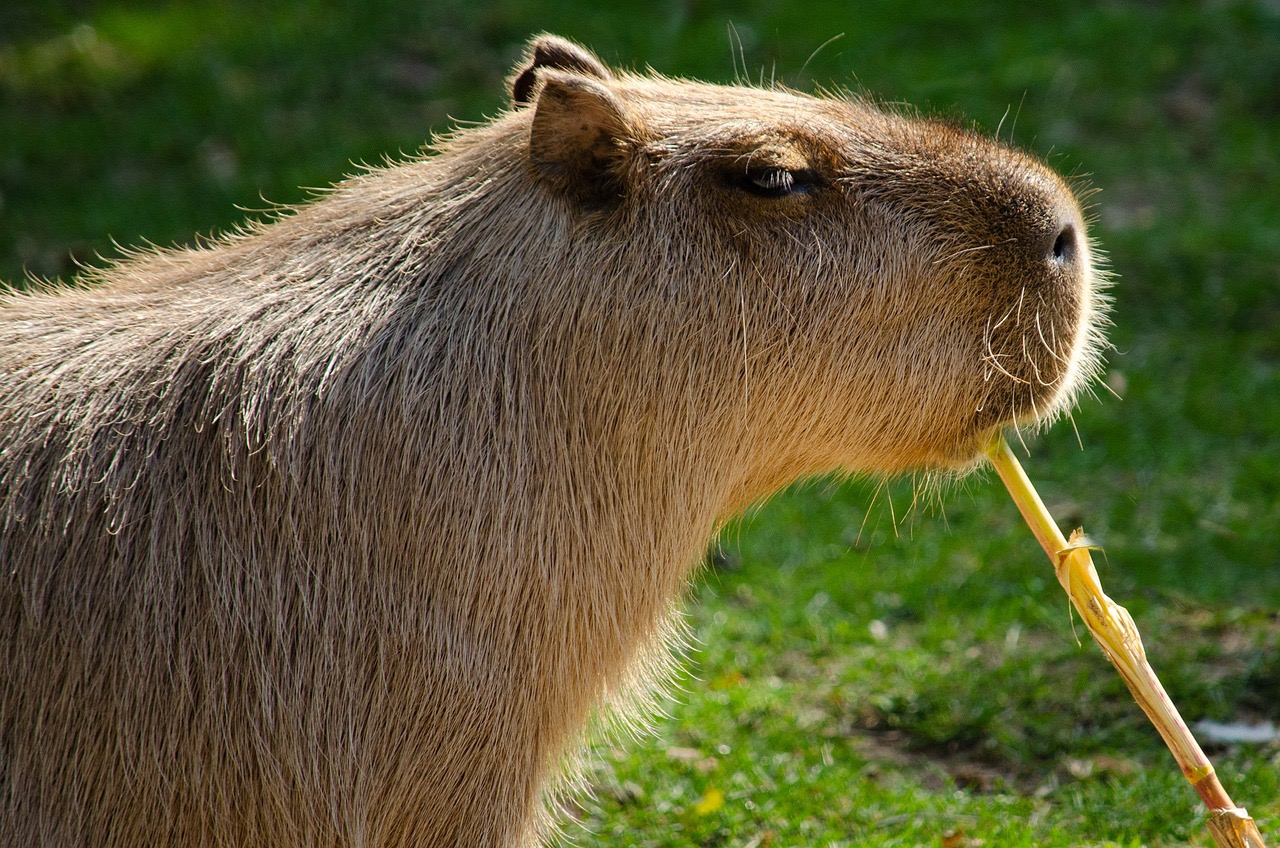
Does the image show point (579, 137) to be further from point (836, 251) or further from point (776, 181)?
point (836, 251)

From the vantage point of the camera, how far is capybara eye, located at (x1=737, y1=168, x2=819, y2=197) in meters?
2.34

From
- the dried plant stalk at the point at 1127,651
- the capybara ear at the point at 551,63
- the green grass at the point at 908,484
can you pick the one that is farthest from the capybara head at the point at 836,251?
the green grass at the point at 908,484

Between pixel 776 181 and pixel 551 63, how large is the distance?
0.59 m

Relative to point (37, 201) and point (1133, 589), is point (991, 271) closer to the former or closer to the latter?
point (1133, 589)

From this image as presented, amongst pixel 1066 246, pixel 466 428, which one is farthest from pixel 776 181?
pixel 466 428

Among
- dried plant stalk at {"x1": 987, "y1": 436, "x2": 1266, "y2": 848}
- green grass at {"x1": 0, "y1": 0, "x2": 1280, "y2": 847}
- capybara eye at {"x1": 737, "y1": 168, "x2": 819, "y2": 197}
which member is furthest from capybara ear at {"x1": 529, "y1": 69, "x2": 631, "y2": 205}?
dried plant stalk at {"x1": 987, "y1": 436, "x2": 1266, "y2": 848}

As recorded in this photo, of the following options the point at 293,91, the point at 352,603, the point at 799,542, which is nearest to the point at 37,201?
the point at 293,91

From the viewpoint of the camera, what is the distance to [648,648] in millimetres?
2500

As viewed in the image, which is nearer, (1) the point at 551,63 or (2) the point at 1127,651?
(2) the point at 1127,651

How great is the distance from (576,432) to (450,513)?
26cm

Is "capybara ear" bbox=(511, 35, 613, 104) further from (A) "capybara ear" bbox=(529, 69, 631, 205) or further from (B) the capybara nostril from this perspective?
(B) the capybara nostril

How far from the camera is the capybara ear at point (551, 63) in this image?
2.63 meters

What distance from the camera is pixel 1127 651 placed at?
254cm

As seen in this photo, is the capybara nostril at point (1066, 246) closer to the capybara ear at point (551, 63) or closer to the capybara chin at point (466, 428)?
the capybara chin at point (466, 428)
